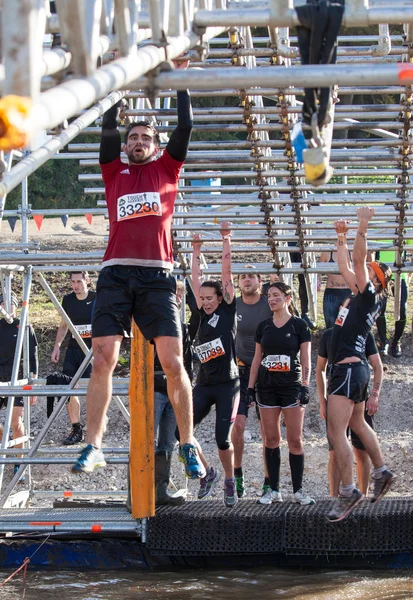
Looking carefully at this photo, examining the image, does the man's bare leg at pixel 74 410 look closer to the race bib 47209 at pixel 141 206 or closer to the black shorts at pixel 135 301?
the black shorts at pixel 135 301

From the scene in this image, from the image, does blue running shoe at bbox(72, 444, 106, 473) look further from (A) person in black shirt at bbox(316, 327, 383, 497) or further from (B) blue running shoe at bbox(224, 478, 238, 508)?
(A) person in black shirt at bbox(316, 327, 383, 497)

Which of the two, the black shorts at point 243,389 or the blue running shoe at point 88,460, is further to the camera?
the black shorts at point 243,389

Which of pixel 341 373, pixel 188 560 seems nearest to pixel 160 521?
pixel 188 560

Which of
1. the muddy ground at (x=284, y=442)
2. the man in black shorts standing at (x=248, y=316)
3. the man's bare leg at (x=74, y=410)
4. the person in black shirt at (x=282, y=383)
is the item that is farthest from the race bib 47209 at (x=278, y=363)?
the man's bare leg at (x=74, y=410)

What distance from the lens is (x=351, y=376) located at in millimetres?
7398

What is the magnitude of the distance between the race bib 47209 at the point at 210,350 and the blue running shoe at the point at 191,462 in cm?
234

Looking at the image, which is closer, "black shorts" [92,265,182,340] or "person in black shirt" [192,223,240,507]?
"black shorts" [92,265,182,340]

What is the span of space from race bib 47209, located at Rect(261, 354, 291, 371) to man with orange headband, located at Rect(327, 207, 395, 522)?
0.62 metres

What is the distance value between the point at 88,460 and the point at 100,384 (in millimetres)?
544

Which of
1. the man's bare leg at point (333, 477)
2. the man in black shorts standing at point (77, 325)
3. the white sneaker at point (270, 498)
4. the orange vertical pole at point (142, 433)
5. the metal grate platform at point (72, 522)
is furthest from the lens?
the man in black shorts standing at point (77, 325)

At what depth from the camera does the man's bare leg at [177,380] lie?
5773mm

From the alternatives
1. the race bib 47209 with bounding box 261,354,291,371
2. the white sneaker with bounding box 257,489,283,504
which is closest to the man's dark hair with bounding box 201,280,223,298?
the race bib 47209 with bounding box 261,354,291,371

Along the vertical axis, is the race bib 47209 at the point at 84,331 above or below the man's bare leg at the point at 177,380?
above

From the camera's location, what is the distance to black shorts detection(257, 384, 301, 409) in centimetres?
808
